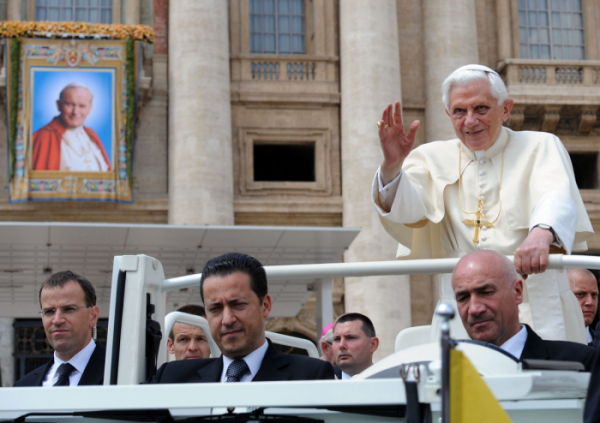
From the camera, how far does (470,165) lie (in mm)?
3953

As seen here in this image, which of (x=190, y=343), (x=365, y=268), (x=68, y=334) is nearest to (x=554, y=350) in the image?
(x=365, y=268)

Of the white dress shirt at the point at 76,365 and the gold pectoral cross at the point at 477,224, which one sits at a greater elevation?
the gold pectoral cross at the point at 477,224

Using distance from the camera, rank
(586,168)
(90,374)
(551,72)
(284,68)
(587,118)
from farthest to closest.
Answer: (586,168) → (551,72) → (587,118) → (284,68) → (90,374)

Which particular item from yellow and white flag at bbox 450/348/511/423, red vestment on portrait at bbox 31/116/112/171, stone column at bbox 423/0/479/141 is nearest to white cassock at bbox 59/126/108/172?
red vestment on portrait at bbox 31/116/112/171

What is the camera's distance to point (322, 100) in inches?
822

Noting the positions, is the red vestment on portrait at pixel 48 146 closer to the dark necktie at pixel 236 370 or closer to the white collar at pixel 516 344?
the dark necktie at pixel 236 370

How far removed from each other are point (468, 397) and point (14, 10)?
805 inches

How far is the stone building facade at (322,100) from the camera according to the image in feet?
63.6

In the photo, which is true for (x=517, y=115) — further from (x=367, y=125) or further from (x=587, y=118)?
(x=367, y=125)

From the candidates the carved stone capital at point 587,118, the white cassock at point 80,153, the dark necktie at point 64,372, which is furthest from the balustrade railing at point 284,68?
the dark necktie at point 64,372

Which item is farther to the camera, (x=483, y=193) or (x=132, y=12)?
(x=132, y=12)

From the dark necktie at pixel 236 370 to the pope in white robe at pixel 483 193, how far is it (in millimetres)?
985

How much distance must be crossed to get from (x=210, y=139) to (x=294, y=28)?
14.6ft

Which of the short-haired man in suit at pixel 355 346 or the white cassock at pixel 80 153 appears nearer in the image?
the short-haired man in suit at pixel 355 346
